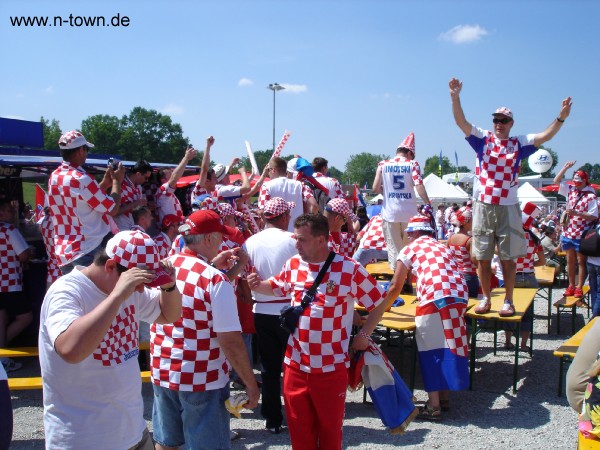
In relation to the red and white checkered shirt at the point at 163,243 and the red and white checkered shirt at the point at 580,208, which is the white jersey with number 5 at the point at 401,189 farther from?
the red and white checkered shirt at the point at 580,208

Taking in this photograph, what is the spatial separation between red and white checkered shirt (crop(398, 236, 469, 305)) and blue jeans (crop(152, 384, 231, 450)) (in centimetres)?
246

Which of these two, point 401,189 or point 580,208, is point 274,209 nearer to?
point 401,189

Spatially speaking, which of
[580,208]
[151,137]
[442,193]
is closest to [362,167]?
[151,137]

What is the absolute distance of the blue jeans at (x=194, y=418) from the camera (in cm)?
301

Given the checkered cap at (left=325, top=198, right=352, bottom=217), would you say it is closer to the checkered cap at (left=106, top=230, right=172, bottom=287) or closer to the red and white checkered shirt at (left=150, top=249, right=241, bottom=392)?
the red and white checkered shirt at (left=150, top=249, right=241, bottom=392)

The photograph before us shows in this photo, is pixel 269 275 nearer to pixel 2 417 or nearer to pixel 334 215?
pixel 334 215

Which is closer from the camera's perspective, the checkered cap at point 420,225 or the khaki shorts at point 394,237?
the checkered cap at point 420,225

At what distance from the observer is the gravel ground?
4527 millimetres

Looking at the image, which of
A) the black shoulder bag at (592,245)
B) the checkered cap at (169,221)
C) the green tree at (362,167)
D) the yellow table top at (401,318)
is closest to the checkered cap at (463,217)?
the yellow table top at (401,318)

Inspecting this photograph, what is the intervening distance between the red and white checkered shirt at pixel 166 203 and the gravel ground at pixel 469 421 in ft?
7.05

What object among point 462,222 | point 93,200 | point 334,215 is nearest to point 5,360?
point 93,200

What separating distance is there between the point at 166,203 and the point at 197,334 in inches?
157

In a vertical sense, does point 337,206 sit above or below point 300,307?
above

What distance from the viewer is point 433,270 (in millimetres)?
5016
